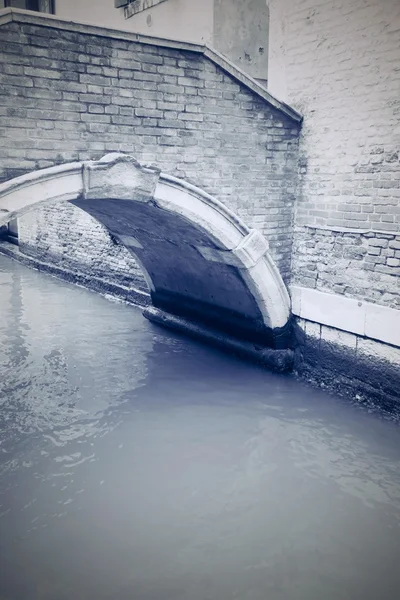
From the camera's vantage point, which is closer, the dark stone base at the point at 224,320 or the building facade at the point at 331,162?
the building facade at the point at 331,162

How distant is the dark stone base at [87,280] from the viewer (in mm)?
8539

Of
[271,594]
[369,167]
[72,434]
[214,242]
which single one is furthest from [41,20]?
[271,594]

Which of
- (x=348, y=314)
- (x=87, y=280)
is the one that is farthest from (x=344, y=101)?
(x=87, y=280)

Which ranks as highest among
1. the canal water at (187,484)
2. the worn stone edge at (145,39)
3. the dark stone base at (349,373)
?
the worn stone edge at (145,39)

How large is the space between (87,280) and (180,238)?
13.4 ft

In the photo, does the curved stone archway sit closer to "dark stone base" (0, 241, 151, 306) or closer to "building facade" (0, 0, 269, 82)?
"dark stone base" (0, 241, 151, 306)

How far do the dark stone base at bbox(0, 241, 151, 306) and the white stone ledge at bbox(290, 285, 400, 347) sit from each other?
314 centimetres

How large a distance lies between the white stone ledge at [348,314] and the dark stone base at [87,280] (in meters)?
3.14

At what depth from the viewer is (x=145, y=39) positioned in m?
4.45

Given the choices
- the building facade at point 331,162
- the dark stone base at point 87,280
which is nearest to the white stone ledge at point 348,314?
the building facade at point 331,162

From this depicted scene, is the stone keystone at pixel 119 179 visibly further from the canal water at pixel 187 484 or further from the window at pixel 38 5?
the window at pixel 38 5

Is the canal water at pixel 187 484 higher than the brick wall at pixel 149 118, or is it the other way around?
the brick wall at pixel 149 118

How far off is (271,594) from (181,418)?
6.98 feet

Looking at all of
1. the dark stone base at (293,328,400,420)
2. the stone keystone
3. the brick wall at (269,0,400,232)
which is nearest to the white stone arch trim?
the stone keystone
